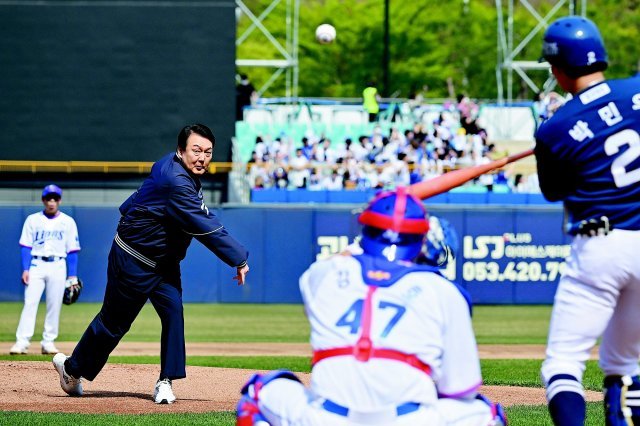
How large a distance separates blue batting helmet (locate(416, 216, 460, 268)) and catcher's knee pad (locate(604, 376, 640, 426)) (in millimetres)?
1274

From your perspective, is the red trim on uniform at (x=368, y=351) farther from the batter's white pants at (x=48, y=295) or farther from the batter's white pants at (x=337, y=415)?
Result: the batter's white pants at (x=48, y=295)

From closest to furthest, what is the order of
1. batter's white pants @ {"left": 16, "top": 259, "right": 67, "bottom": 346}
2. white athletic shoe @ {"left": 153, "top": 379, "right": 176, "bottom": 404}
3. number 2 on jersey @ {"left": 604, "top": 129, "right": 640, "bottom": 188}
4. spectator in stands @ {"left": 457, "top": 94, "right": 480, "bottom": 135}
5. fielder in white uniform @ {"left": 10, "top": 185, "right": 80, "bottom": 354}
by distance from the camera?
number 2 on jersey @ {"left": 604, "top": 129, "right": 640, "bottom": 188}, white athletic shoe @ {"left": 153, "top": 379, "right": 176, "bottom": 404}, batter's white pants @ {"left": 16, "top": 259, "right": 67, "bottom": 346}, fielder in white uniform @ {"left": 10, "top": 185, "right": 80, "bottom": 354}, spectator in stands @ {"left": 457, "top": 94, "right": 480, "bottom": 135}

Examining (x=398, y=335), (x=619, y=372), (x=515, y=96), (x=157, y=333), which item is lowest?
(x=157, y=333)

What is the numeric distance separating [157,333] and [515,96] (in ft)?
118

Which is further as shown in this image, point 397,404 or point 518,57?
point 518,57

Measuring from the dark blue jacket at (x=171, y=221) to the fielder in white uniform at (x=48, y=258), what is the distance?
17.0ft

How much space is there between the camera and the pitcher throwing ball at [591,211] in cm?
509

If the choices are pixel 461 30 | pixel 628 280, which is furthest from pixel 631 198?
pixel 461 30

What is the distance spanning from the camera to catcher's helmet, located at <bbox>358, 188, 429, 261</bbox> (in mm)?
4262

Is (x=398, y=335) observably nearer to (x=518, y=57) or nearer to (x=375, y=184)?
(x=375, y=184)

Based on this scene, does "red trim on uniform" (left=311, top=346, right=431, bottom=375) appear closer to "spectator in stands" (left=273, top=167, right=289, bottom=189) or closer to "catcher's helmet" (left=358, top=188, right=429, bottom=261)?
"catcher's helmet" (left=358, top=188, right=429, bottom=261)

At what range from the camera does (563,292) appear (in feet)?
17.0

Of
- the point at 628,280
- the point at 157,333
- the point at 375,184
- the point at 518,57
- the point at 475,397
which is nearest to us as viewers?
the point at 475,397

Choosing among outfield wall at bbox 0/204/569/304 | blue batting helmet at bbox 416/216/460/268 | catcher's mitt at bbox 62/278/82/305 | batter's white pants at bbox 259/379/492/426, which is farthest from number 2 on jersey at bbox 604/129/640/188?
outfield wall at bbox 0/204/569/304
